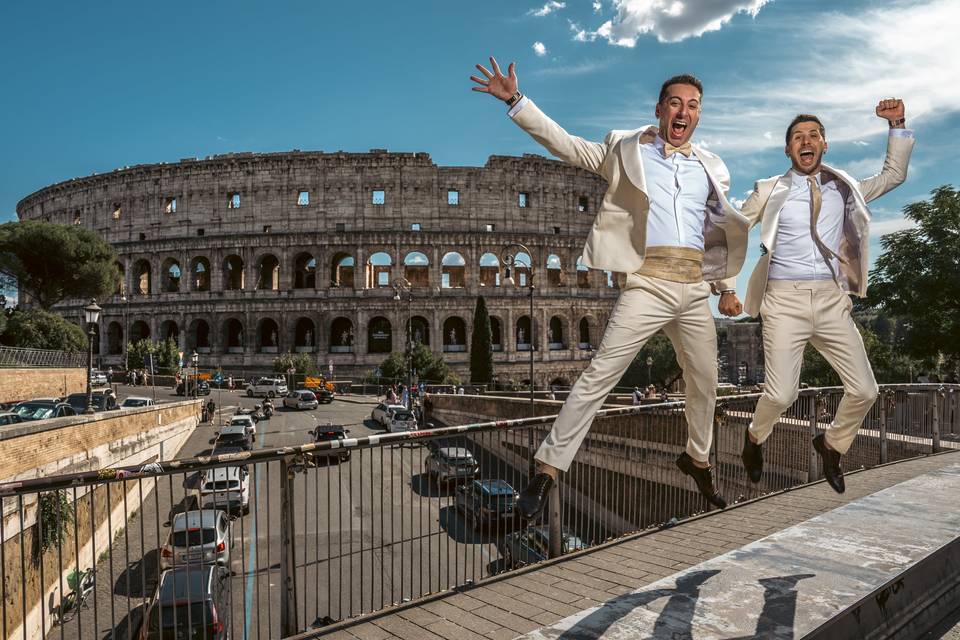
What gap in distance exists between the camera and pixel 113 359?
51031 mm

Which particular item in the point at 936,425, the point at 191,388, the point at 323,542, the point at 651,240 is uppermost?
the point at 651,240

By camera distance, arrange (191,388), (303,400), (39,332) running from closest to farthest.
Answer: (303,400) < (39,332) < (191,388)

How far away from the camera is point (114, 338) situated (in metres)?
52.5

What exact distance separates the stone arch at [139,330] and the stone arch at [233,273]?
7508 mm

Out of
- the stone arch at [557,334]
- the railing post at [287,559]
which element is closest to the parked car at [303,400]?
the stone arch at [557,334]

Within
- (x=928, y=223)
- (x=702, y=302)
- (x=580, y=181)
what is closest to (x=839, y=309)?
(x=702, y=302)

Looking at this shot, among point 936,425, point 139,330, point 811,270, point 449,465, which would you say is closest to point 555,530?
point 449,465

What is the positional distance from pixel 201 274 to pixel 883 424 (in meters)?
53.4

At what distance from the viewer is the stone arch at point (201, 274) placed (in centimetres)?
5077

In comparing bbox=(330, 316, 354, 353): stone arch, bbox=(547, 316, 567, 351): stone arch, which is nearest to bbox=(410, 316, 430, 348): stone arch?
bbox=(330, 316, 354, 353): stone arch

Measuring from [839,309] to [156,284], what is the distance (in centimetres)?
5440

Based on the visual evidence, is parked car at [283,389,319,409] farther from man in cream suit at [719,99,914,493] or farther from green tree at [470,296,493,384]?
man in cream suit at [719,99,914,493]

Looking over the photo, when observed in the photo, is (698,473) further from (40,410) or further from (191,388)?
(191,388)

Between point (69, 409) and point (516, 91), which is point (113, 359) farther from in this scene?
point (516, 91)
